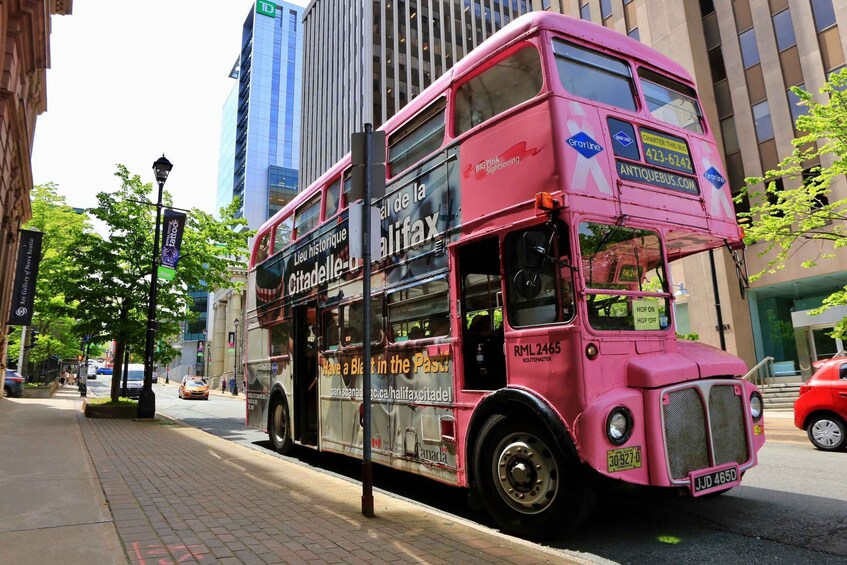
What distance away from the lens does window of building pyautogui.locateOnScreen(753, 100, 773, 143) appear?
79.8ft

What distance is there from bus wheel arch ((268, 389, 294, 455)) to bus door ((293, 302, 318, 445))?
0.33 m

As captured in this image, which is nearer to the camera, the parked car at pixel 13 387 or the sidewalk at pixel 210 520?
the sidewalk at pixel 210 520

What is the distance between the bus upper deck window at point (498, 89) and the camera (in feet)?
18.0

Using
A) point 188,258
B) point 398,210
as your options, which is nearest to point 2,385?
point 188,258

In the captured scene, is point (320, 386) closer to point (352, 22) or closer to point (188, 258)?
point (188, 258)

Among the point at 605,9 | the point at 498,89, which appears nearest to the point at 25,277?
the point at 498,89

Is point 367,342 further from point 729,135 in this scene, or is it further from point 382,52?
point 382,52

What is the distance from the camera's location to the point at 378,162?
5.97 meters

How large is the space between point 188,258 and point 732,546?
1823 centimetres

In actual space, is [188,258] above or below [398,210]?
above

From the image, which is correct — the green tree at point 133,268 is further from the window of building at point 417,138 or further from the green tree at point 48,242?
the window of building at point 417,138

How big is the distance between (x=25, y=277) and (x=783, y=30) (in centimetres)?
3393

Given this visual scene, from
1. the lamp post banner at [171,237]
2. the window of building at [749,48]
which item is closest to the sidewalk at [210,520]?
the lamp post banner at [171,237]

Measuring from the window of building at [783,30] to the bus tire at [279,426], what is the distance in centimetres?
2582
